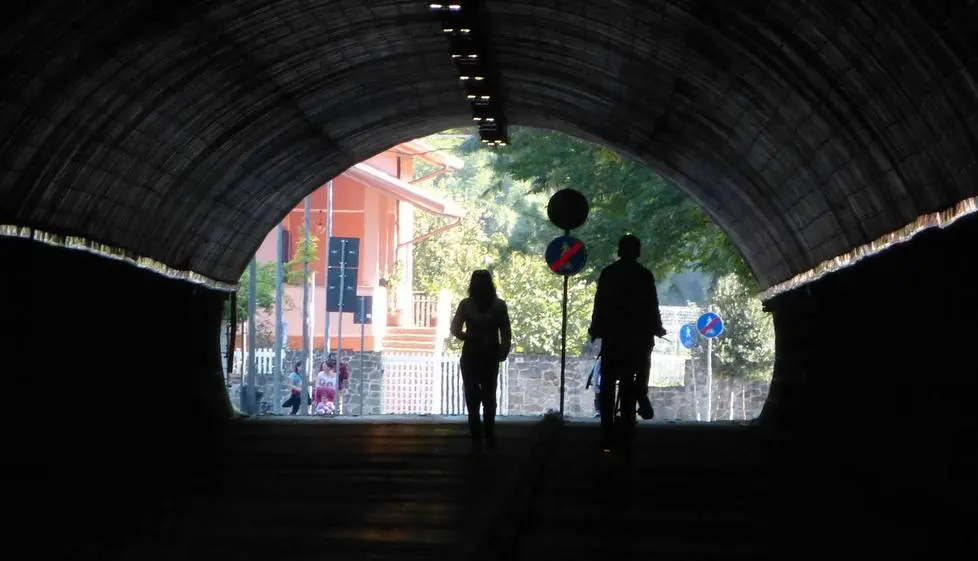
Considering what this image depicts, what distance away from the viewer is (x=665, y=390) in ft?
159

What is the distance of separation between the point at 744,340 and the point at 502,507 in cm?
4550

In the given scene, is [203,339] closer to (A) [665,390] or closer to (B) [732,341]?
(A) [665,390]

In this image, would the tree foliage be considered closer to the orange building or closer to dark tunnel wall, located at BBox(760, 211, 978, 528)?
the orange building

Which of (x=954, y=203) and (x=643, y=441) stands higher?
(x=954, y=203)

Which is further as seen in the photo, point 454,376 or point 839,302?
point 454,376

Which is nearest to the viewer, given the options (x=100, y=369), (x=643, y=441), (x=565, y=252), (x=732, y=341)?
(x=100, y=369)

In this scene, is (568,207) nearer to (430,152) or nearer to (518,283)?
(518,283)

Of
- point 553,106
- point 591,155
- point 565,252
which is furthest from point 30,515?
point 591,155

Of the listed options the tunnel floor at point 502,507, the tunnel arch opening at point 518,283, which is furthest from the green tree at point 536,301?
the tunnel floor at point 502,507

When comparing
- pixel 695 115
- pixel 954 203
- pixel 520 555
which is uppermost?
pixel 695 115

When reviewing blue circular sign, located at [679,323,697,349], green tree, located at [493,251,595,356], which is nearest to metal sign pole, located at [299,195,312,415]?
blue circular sign, located at [679,323,697,349]

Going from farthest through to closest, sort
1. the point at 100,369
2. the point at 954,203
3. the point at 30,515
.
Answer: the point at 100,369 < the point at 954,203 < the point at 30,515

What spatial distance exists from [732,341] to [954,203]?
43865 mm

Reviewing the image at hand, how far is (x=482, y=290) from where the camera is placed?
1603 centimetres
